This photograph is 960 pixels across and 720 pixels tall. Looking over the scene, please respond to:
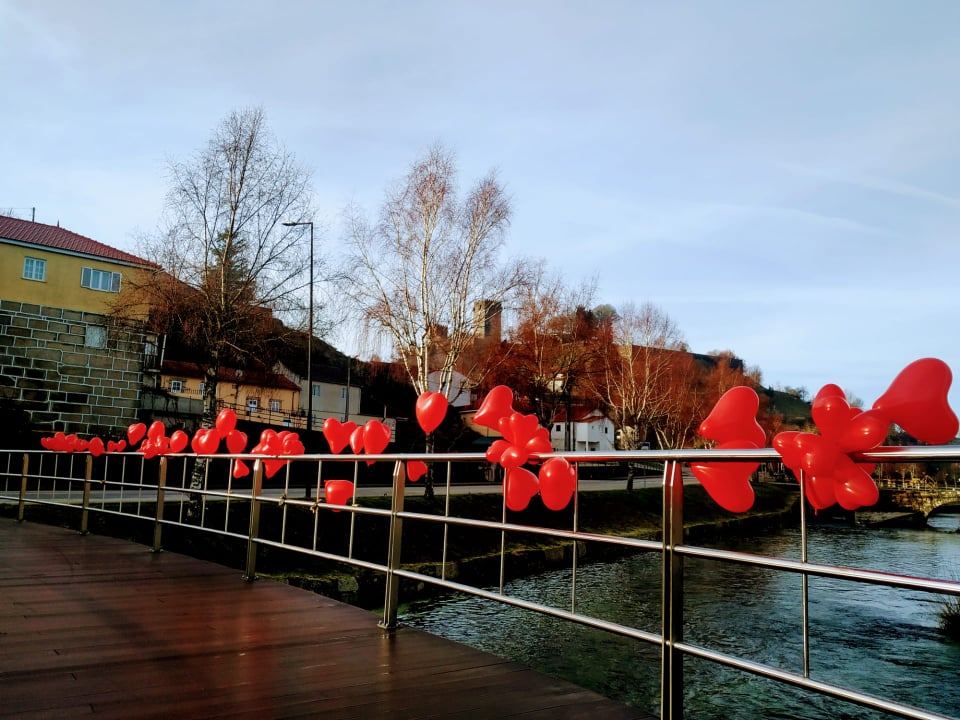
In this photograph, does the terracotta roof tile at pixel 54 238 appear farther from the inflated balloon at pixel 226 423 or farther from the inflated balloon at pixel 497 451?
the inflated balloon at pixel 497 451

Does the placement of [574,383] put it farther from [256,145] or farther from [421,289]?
[256,145]

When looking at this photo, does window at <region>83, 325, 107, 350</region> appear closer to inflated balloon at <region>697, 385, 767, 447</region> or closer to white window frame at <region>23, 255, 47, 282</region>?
white window frame at <region>23, 255, 47, 282</region>

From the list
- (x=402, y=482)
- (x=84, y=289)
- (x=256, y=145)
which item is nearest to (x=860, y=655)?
(x=402, y=482)

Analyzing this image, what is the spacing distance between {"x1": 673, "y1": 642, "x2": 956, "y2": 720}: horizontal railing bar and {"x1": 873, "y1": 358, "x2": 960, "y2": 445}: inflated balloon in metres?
0.71

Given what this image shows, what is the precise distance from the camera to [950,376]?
6.69 feet

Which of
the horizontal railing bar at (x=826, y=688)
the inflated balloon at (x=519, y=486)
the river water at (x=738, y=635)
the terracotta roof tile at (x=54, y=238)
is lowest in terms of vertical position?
the river water at (x=738, y=635)

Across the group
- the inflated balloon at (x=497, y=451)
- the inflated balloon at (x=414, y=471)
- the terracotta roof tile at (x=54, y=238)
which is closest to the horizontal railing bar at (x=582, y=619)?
the inflated balloon at (x=497, y=451)

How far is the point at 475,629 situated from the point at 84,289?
18006 millimetres

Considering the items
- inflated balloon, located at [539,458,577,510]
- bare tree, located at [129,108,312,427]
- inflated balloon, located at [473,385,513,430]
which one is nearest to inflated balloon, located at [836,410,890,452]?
inflated balloon, located at [539,458,577,510]

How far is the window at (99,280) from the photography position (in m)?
22.6

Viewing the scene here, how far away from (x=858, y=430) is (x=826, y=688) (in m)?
0.75

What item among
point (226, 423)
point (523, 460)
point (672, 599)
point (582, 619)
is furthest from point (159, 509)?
point (672, 599)

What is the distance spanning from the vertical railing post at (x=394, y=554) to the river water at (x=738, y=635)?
3.53 meters

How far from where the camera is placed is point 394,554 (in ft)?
13.1
